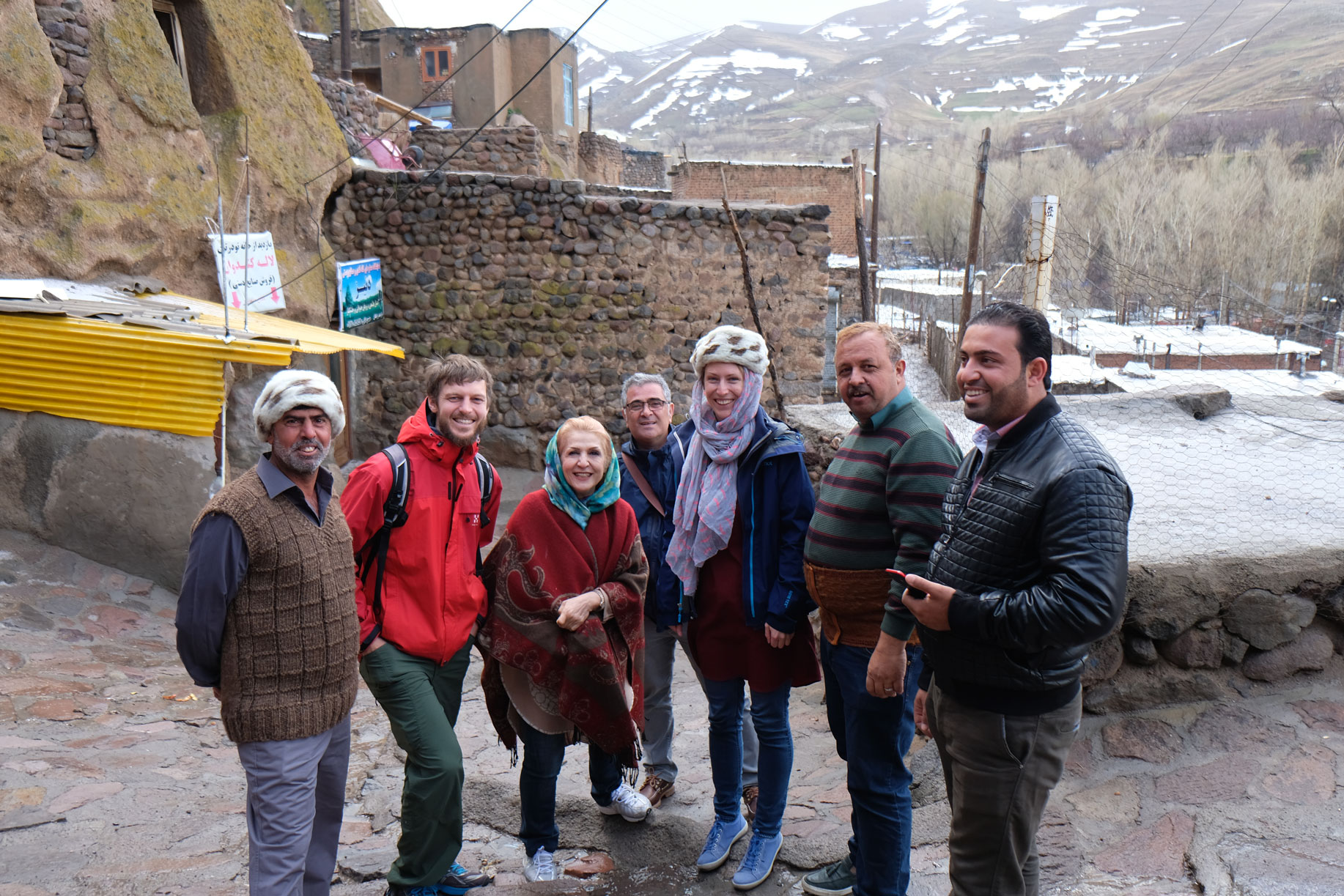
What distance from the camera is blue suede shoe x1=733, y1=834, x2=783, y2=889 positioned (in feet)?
9.45

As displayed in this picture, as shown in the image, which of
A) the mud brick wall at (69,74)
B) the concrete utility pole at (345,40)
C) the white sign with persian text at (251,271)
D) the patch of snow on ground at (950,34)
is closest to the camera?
the mud brick wall at (69,74)

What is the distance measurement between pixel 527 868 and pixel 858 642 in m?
1.33

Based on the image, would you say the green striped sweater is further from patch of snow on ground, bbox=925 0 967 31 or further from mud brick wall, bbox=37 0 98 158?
patch of snow on ground, bbox=925 0 967 31

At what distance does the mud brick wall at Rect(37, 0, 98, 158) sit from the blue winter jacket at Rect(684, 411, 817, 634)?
5883 mm

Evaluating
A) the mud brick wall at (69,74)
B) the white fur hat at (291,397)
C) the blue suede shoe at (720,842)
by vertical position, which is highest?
the mud brick wall at (69,74)

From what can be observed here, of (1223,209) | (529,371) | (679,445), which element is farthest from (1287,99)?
(679,445)

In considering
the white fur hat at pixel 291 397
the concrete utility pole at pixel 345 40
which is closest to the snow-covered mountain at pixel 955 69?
the concrete utility pole at pixel 345 40

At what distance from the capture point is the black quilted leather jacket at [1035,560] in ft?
Result: 6.13

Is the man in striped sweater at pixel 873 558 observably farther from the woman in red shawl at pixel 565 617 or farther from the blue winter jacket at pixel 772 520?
the woman in red shawl at pixel 565 617

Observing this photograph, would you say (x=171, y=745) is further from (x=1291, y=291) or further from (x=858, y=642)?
(x=1291, y=291)

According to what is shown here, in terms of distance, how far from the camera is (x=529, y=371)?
9930mm

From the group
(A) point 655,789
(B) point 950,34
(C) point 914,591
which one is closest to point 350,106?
(A) point 655,789

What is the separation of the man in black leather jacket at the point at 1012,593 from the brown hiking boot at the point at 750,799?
1249mm

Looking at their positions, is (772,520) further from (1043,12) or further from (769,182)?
(1043,12)
